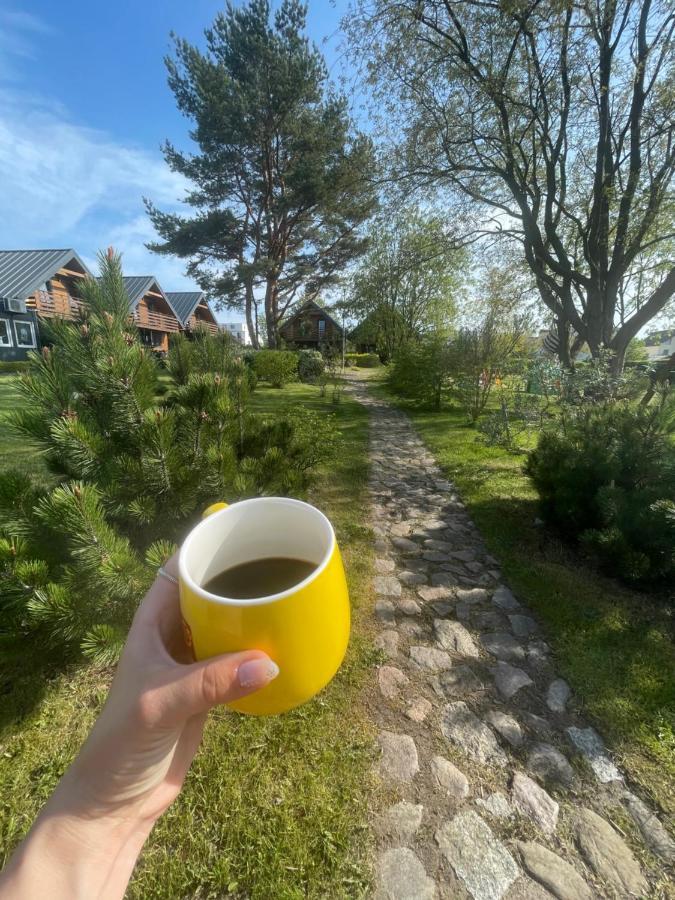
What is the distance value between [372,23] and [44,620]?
968cm

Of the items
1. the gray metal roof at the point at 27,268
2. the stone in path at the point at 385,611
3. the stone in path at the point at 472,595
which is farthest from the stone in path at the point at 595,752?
the gray metal roof at the point at 27,268

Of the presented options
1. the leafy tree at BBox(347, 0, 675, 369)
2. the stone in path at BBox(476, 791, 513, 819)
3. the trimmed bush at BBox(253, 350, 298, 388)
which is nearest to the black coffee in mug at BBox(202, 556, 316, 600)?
the stone in path at BBox(476, 791, 513, 819)

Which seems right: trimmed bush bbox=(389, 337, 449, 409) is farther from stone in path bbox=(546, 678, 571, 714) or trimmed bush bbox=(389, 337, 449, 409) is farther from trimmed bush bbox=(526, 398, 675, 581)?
stone in path bbox=(546, 678, 571, 714)

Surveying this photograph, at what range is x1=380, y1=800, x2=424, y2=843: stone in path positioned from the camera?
1.49 meters

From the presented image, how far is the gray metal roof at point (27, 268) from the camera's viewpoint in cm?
1883

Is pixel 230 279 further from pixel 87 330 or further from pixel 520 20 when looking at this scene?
pixel 87 330

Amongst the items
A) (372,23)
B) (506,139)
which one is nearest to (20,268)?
(372,23)

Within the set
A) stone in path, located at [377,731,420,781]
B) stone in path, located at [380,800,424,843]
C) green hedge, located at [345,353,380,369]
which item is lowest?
stone in path, located at [380,800,424,843]

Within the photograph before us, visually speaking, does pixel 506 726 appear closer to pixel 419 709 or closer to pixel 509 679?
pixel 509 679

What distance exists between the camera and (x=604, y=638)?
2.45 m

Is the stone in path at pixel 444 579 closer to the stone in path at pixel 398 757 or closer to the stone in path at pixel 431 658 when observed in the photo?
the stone in path at pixel 431 658

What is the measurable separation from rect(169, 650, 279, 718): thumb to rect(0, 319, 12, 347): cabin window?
90.2ft

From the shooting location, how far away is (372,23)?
6.49 m

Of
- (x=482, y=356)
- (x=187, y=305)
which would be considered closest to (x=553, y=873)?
(x=482, y=356)
